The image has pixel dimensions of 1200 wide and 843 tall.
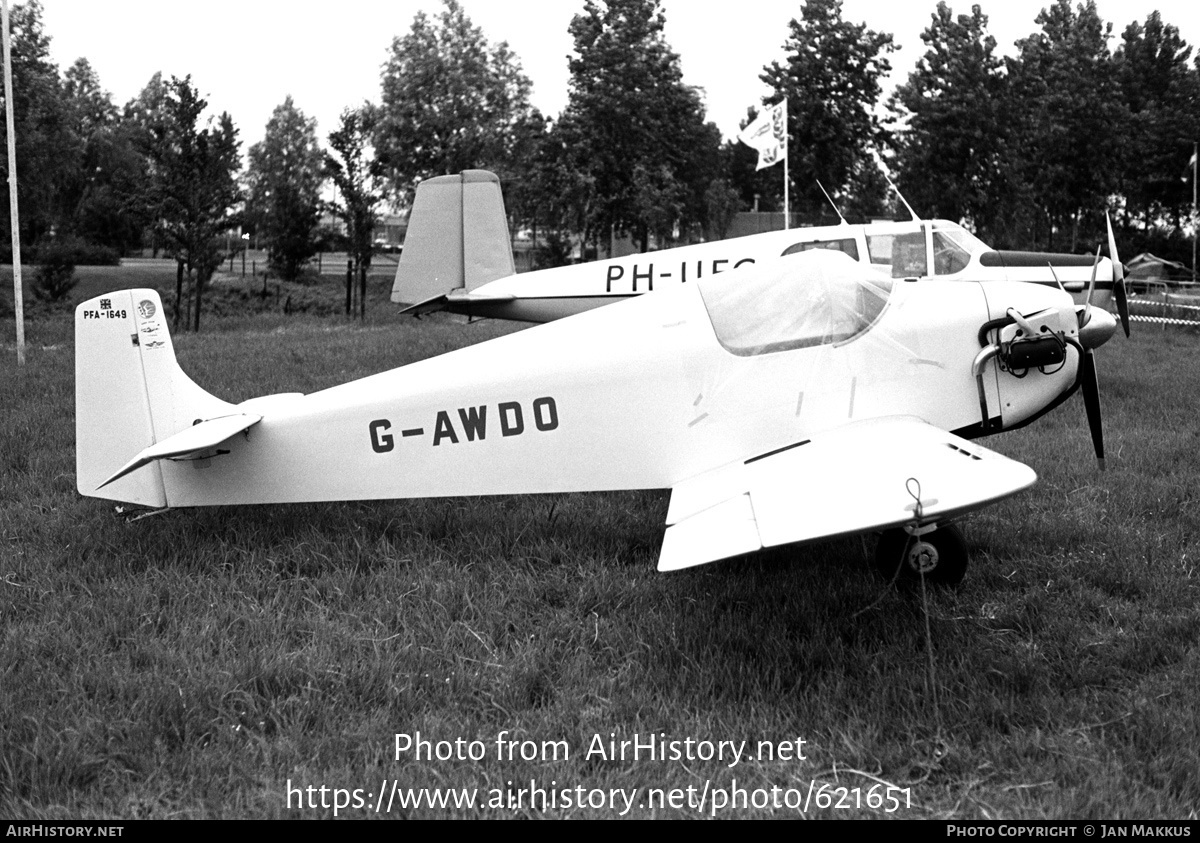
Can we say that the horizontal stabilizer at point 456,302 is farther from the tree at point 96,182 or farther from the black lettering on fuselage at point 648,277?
the tree at point 96,182

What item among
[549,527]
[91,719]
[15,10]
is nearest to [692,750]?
[91,719]

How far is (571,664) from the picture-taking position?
12.7ft

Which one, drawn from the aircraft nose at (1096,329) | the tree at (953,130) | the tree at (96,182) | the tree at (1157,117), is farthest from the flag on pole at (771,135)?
the tree at (96,182)

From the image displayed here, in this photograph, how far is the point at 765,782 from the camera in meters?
3.07

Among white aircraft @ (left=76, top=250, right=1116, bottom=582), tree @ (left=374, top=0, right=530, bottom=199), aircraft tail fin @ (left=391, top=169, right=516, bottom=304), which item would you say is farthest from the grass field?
tree @ (left=374, top=0, right=530, bottom=199)

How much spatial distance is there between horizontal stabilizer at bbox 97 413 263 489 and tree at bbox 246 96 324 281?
80.8ft

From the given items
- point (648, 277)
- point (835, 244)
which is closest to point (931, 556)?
point (835, 244)

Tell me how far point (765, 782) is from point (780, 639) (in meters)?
1.00

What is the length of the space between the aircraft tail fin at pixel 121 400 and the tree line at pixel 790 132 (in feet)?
92.9

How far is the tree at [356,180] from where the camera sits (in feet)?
75.7

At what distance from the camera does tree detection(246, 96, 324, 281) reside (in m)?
33.8

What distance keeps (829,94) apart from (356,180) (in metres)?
23.2

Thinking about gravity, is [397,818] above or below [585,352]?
below

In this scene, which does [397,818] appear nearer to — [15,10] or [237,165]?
[237,165]
